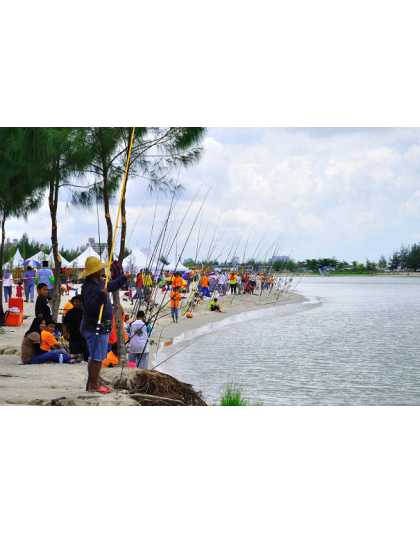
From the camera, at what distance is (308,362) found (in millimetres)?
11195

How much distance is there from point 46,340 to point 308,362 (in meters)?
5.73

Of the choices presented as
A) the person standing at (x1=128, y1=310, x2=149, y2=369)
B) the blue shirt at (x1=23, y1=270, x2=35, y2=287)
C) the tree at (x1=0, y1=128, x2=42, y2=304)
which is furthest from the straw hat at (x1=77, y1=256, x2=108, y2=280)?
the blue shirt at (x1=23, y1=270, x2=35, y2=287)

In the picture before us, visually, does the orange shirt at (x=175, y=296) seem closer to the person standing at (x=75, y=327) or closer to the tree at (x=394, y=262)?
the person standing at (x=75, y=327)

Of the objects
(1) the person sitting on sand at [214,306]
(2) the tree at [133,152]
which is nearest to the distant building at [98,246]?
(2) the tree at [133,152]

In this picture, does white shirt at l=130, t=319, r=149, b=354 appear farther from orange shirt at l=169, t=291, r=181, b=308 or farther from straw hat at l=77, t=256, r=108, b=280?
orange shirt at l=169, t=291, r=181, b=308

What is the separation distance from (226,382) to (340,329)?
9.67 metres

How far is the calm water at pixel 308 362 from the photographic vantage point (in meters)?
8.18

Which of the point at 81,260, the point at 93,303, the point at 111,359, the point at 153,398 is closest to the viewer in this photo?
the point at 93,303

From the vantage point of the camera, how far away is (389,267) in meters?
74.4

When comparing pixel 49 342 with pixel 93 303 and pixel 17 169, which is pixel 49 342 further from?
pixel 17 169

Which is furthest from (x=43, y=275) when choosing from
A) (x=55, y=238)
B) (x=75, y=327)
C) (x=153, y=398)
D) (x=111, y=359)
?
(x=153, y=398)

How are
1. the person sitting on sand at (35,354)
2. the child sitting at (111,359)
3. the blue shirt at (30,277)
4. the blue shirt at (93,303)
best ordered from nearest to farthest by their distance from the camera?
the blue shirt at (93,303) → the child sitting at (111,359) → the person sitting on sand at (35,354) → the blue shirt at (30,277)

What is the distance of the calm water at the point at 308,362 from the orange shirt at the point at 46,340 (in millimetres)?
2000

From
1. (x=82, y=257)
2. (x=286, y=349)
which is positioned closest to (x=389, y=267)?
(x=82, y=257)
